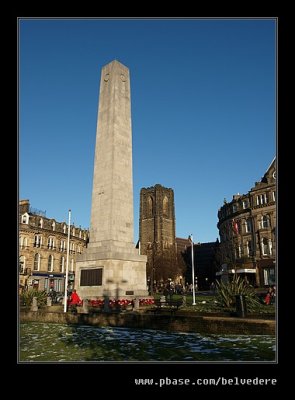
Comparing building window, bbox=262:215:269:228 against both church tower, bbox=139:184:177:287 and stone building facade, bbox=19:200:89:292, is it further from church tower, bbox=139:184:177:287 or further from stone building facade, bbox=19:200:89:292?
church tower, bbox=139:184:177:287

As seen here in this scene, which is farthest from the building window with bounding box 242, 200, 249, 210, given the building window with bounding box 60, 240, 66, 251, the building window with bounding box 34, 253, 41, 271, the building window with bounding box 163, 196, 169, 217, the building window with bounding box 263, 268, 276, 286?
the building window with bounding box 163, 196, 169, 217

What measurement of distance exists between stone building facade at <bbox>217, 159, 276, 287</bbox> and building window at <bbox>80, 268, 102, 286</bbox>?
3427cm

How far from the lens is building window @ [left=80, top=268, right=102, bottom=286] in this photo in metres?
22.4

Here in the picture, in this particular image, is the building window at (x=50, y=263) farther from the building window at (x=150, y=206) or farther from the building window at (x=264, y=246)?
the building window at (x=150, y=206)

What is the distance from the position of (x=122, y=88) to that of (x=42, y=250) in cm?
3965

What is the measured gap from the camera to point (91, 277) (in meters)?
22.9

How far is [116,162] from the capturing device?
2445 cm

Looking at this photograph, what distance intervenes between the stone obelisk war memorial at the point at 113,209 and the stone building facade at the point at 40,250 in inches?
1245

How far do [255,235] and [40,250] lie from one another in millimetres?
34072

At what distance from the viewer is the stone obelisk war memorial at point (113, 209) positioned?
22.3m

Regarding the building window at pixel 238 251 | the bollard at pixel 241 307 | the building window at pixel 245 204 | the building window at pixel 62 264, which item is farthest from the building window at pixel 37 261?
the bollard at pixel 241 307

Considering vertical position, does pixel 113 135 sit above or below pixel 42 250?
above

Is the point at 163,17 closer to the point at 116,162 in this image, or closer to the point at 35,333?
the point at 35,333
